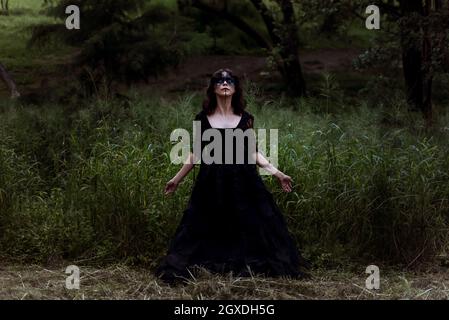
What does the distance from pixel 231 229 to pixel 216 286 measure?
1.54 feet

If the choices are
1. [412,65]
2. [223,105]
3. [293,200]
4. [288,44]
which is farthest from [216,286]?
[288,44]

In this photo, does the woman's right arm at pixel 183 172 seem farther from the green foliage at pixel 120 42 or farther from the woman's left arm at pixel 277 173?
the green foliage at pixel 120 42

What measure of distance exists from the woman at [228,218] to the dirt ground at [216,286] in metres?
0.13

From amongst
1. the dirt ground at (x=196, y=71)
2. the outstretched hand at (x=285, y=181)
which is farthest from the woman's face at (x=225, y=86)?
the dirt ground at (x=196, y=71)

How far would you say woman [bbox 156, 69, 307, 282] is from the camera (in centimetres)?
502

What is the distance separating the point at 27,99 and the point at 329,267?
5701 mm

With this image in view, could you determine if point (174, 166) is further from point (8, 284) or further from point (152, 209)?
point (8, 284)

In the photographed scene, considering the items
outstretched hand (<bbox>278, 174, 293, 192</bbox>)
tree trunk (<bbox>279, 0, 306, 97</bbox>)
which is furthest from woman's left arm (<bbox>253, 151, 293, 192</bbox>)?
tree trunk (<bbox>279, 0, 306, 97</bbox>)

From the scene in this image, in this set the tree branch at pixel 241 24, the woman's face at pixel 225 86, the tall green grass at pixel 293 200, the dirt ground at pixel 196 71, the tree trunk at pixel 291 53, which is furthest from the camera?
the tree branch at pixel 241 24

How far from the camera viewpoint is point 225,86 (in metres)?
4.96

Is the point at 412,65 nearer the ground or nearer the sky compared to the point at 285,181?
nearer the sky

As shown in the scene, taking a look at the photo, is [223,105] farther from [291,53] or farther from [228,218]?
[291,53]

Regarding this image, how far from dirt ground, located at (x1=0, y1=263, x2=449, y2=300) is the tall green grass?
290 millimetres

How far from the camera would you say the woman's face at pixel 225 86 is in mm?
4957
